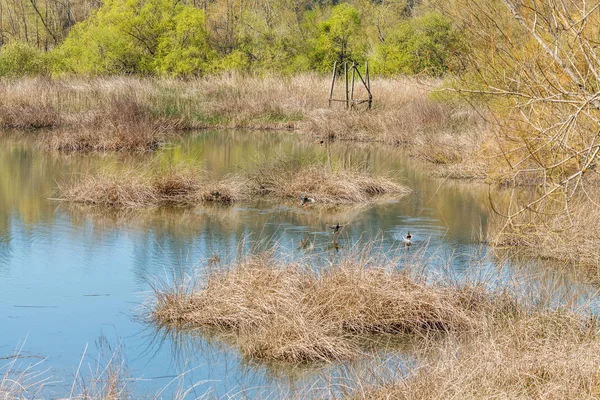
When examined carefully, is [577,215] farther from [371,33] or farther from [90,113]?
[371,33]

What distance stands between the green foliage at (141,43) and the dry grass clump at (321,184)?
1990 centimetres

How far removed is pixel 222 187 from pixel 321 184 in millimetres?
1635

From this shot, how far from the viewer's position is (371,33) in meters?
41.7

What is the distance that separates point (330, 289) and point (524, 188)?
8.82 meters

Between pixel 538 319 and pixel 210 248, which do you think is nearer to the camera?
pixel 538 319

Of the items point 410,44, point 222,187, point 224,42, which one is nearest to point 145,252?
point 222,187

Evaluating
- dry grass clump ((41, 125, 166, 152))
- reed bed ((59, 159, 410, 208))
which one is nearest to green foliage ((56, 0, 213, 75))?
dry grass clump ((41, 125, 166, 152))

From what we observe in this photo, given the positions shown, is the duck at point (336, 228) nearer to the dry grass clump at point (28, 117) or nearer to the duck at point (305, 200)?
the duck at point (305, 200)

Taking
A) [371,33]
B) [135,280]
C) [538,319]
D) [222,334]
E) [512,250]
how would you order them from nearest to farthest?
[538,319] < [222,334] < [135,280] < [512,250] < [371,33]

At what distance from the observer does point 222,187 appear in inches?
530

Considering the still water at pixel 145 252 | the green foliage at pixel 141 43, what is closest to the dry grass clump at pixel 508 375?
the still water at pixel 145 252

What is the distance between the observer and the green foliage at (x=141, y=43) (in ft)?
110

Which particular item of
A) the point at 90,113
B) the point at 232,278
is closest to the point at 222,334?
the point at 232,278

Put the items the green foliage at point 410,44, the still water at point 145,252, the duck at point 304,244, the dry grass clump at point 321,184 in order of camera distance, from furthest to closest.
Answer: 1. the green foliage at point 410,44
2. the dry grass clump at point 321,184
3. the duck at point 304,244
4. the still water at point 145,252
